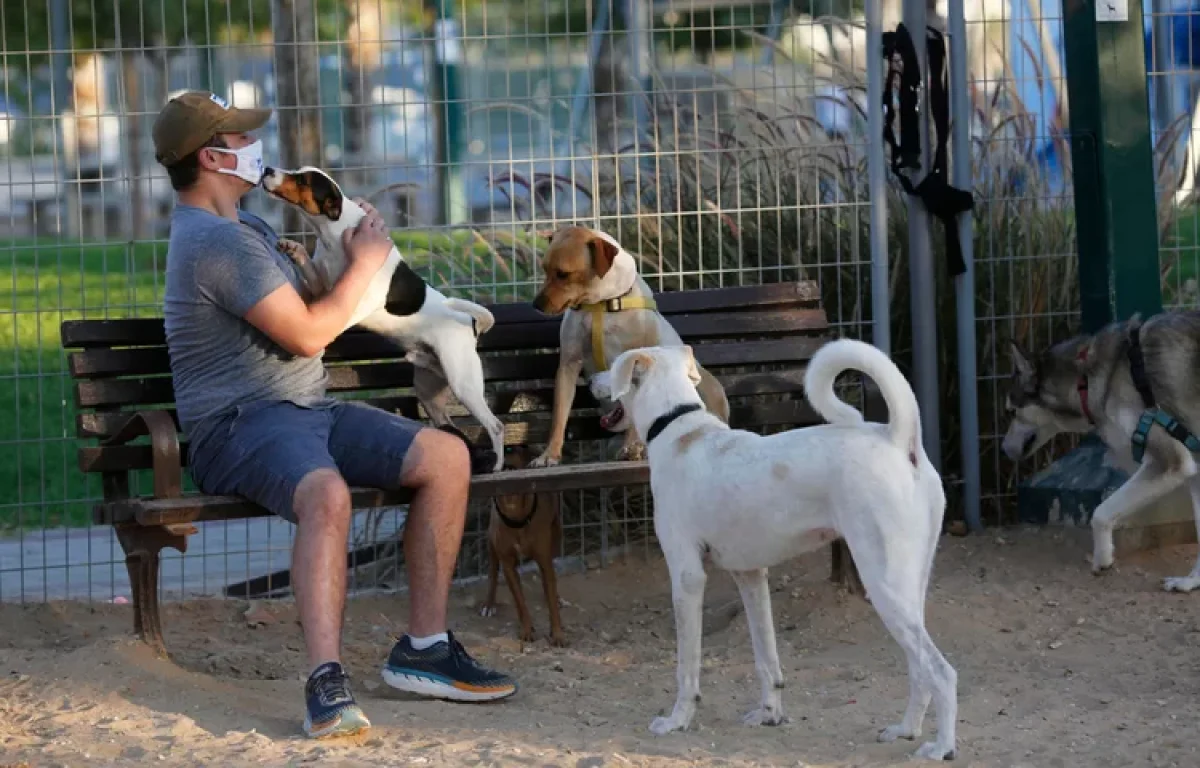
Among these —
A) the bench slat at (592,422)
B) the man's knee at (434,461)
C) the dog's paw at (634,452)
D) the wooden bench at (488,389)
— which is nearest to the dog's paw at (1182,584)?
the wooden bench at (488,389)

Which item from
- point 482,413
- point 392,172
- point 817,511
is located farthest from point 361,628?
point 817,511

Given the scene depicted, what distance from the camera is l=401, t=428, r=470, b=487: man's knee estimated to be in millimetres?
4730

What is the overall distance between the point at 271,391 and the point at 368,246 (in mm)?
521

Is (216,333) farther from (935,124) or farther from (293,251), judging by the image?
(935,124)

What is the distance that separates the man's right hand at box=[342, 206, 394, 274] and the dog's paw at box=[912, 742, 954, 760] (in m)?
2.07

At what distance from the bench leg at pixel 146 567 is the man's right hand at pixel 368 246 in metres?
0.97

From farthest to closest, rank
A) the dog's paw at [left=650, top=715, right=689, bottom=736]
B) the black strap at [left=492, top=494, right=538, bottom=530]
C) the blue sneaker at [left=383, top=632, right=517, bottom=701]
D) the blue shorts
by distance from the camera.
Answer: the black strap at [left=492, top=494, right=538, bottom=530], the blue sneaker at [left=383, top=632, right=517, bottom=701], the blue shorts, the dog's paw at [left=650, top=715, right=689, bottom=736]

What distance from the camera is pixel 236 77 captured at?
689 cm

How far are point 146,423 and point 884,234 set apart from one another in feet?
10.4

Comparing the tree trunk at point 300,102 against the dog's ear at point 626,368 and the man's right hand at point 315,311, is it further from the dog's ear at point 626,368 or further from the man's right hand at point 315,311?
the dog's ear at point 626,368

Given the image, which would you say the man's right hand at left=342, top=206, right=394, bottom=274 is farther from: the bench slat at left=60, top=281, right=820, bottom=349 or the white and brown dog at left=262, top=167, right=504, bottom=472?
the bench slat at left=60, top=281, right=820, bottom=349

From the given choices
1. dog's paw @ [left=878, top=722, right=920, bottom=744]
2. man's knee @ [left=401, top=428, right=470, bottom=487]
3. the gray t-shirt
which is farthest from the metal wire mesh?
dog's paw @ [left=878, top=722, right=920, bottom=744]

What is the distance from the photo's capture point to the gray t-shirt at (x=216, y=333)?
4656mm

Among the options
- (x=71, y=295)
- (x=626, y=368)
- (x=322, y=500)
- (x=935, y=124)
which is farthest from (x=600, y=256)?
(x=71, y=295)
